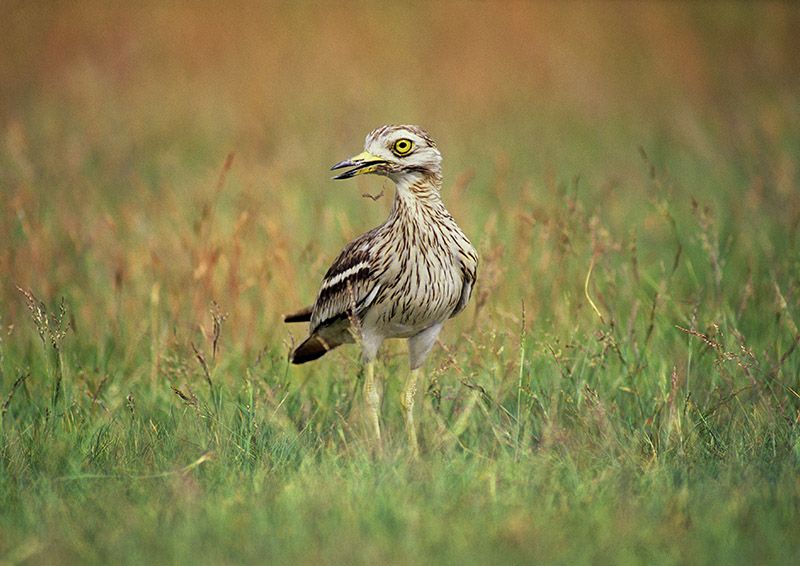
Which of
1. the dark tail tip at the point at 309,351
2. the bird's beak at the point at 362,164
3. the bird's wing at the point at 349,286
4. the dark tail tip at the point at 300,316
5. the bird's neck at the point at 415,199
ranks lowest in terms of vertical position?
the dark tail tip at the point at 309,351

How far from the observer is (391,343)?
630cm

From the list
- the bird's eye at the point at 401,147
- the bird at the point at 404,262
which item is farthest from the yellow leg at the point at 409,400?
the bird's eye at the point at 401,147

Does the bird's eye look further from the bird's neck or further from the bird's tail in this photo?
the bird's tail

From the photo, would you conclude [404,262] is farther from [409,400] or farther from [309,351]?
[309,351]

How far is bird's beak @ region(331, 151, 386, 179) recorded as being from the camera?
4977mm

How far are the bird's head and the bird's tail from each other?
3.34 ft

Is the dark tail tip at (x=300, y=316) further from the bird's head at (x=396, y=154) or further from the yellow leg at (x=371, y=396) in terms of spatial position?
the bird's head at (x=396, y=154)

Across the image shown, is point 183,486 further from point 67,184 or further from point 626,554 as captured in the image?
point 67,184

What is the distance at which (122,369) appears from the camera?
19.7 ft

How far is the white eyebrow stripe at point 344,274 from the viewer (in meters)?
5.30

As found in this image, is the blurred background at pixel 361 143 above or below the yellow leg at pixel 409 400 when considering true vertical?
above

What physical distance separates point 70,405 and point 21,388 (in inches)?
23.4

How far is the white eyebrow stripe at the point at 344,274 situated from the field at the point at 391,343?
1.26ft

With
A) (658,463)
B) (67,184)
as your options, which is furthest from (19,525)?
(67,184)
